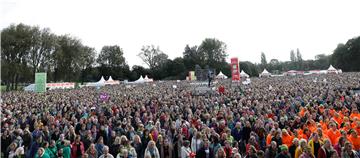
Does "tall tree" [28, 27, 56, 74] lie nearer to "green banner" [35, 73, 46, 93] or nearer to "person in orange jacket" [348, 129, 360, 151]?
"green banner" [35, 73, 46, 93]

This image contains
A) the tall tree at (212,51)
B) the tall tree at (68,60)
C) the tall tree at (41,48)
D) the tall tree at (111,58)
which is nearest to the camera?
the tall tree at (41,48)

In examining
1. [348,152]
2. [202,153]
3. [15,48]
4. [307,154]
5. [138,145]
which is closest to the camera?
[307,154]

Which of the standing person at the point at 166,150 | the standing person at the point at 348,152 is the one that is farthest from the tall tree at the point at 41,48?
the standing person at the point at 348,152

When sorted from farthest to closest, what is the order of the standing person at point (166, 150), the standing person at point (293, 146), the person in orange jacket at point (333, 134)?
the standing person at point (166, 150), the person in orange jacket at point (333, 134), the standing person at point (293, 146)

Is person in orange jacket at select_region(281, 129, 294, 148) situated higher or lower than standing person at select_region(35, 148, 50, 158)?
higher

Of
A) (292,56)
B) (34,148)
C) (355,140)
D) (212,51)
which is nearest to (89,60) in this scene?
(212,51)

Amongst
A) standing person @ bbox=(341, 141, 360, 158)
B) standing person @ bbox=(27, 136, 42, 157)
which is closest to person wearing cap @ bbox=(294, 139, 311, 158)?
standing person @ bbox=(341, 141, 360, 158)

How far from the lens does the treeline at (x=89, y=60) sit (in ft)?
167

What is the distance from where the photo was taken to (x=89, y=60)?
76375 millimetres

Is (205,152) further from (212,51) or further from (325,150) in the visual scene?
(212,51)

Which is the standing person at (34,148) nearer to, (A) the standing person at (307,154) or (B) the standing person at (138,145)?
(B) the standing person at (138,145)

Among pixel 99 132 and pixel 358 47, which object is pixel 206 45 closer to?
pixel 358 47

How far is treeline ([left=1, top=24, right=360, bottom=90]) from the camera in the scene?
50.8 metres

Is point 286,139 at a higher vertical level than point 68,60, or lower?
lower
